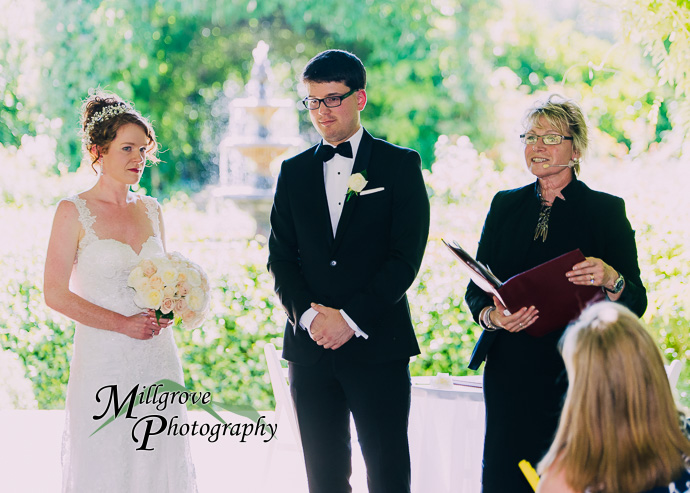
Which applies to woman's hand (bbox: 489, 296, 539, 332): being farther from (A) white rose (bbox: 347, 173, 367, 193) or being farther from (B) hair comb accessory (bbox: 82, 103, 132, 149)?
(B) hair comb accessory (bbox: 82, 103, 132, 149)

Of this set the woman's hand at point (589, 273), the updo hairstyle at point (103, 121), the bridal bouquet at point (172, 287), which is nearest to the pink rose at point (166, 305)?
the bridal bouquet at point (172, 287)

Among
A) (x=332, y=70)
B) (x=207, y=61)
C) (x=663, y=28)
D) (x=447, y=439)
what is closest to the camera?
(x=332, y=70)

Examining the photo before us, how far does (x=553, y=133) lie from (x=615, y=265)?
53 cm

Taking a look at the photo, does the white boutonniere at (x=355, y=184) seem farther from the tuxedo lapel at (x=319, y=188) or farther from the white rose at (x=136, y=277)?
the white rose at (x=136, y=277)

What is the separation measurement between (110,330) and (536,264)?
5.47 ft

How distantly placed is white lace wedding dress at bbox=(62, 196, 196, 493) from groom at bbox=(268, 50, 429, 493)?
A: 60cm

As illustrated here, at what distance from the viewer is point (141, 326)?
3.10 metres

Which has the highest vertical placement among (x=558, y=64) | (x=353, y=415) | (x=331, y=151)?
(x=558, y=64)

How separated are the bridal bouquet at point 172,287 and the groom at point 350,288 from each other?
1.27ft

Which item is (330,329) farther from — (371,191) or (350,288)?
(371,191)

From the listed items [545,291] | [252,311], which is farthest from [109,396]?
[252,311]

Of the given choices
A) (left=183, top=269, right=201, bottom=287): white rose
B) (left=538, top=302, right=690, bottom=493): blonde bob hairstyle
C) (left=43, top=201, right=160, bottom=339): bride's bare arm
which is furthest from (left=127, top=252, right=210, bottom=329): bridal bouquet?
(left=538, top=302, right=690, bottom=493): blonde bob hairstyle

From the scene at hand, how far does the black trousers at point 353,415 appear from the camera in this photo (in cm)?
281

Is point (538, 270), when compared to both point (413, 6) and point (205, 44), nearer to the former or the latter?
point (413, 6)
